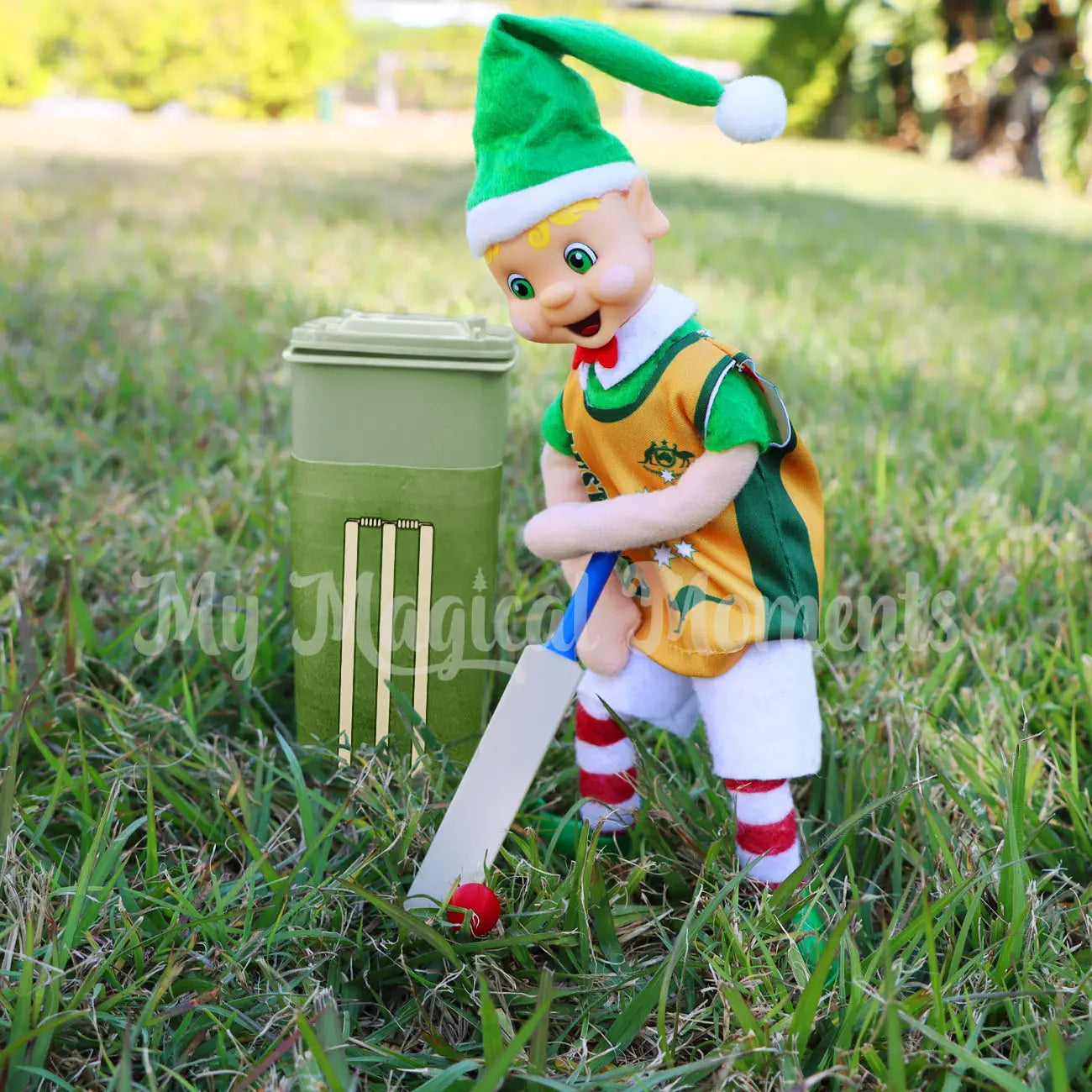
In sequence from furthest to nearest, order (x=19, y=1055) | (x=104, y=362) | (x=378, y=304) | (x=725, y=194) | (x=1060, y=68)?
(x=1060, y=68) → (x=725, y=194) → (x=378, y=304) → (x=104, y=362) → (x=19, y=1055)

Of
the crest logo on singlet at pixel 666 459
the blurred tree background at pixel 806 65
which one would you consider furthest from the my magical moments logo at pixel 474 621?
the blurred tree background at pixel 806 65

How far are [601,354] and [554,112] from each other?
0.73 feet

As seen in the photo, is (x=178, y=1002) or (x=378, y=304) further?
(x=378, y=304)

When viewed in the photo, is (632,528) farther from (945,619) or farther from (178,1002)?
(945,619)

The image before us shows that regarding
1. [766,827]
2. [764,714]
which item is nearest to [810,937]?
[766,827]

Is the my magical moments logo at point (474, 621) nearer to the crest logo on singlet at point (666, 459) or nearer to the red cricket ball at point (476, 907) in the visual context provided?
the crest logo on singlet at point (666, 459)

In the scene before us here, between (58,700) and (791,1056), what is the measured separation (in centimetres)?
95

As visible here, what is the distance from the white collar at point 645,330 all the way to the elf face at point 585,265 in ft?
0.04

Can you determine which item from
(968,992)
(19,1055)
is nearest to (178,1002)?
(19,1055)

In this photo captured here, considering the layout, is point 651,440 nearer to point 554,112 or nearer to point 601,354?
point 601,354

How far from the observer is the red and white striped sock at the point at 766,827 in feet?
3.67

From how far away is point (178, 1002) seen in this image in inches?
36.8

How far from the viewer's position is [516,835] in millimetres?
1158

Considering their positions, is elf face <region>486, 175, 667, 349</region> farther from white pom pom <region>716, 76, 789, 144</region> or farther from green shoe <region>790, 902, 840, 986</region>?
green shoe <region>790, 902, 840, 986</region>
